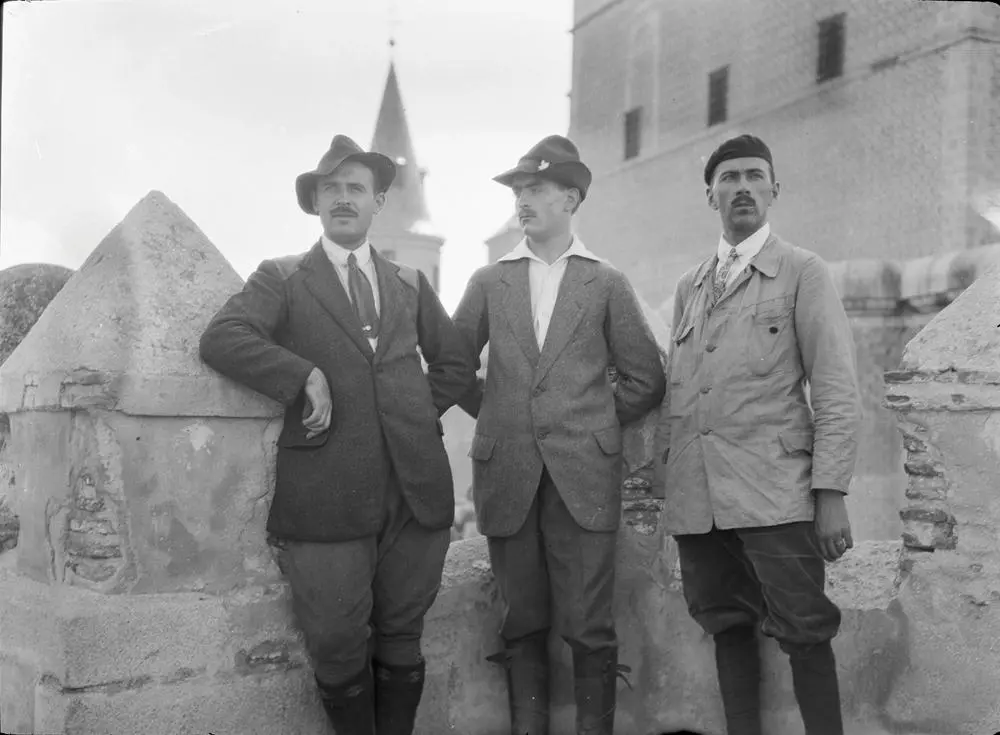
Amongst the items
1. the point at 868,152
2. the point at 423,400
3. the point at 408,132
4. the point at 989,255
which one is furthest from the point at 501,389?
the point at 408,132

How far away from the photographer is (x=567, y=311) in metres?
3.08

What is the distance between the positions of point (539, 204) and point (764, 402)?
1027mm

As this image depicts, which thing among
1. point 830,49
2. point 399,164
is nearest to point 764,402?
point 830,49

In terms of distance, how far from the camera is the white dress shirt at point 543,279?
3.13 meters

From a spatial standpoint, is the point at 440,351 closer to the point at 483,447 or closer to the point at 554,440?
the point at 483,447

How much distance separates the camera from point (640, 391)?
3068mm

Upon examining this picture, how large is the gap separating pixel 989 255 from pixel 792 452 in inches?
343

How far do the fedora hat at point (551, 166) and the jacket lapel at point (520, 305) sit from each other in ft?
0.97

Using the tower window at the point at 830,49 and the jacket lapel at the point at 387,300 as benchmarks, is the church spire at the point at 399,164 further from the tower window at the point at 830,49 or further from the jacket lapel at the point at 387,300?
the jacket lapel at the point at 387,300

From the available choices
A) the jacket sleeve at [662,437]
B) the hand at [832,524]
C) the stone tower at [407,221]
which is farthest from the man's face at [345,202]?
the stone tower at [407,221]

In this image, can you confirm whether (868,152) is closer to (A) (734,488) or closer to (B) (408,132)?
(A) (734,488)

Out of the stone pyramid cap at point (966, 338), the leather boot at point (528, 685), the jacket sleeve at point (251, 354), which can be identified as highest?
the stone pyramid cap at point (966, 338)

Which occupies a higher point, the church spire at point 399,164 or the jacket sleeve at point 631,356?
the church spire at point 399,164

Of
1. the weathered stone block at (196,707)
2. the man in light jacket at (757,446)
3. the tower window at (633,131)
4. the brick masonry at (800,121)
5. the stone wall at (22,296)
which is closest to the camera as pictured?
the weathered stone block at (196,707)
